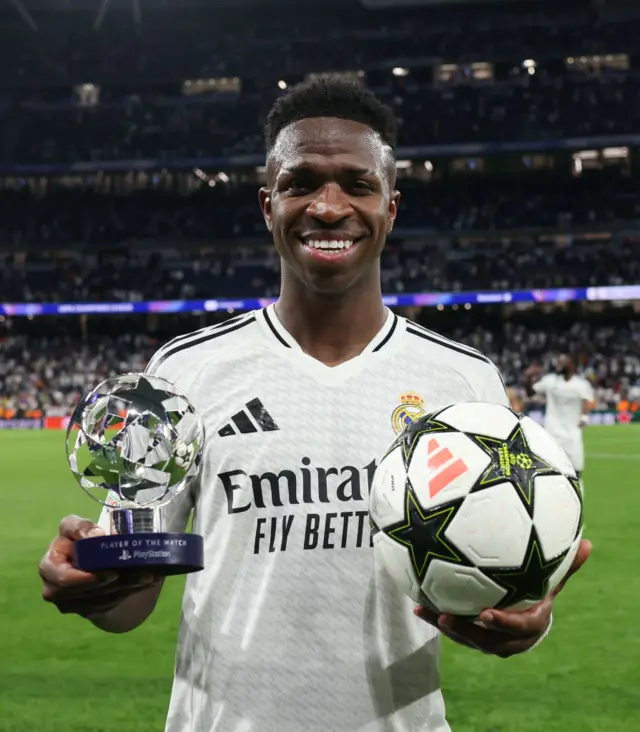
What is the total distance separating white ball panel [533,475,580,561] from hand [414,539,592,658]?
0.15 feet

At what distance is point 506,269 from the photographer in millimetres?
37656

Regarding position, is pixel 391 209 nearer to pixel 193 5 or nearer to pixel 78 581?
pixel 78 581

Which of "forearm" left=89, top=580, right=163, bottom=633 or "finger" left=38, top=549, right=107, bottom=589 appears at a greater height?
"finger" left=38, top=549, right=107, bottom=589

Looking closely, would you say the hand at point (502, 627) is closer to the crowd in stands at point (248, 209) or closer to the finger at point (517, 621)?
the finger at point (517, 621)

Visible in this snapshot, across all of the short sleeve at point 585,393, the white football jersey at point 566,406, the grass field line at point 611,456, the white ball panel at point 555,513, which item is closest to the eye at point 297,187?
the white ball panel at point 555,513

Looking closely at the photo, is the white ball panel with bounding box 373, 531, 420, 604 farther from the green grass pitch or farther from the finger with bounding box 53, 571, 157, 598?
the green grass pitch

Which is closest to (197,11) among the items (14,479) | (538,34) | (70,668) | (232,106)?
(232,106)

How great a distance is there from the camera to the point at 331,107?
220cm

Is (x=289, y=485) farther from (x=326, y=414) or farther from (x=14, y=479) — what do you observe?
(x=14, y=479)

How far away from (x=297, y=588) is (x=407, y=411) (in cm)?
47

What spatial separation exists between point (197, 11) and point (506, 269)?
16950 millimetres

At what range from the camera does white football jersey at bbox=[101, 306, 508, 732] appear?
6.66 feet

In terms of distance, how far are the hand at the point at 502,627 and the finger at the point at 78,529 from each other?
64cm

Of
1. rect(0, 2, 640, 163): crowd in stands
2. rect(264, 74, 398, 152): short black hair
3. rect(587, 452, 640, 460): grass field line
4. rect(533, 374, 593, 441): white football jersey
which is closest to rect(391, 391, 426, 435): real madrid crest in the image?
rect(264, 74, 398, 152): short black hair
